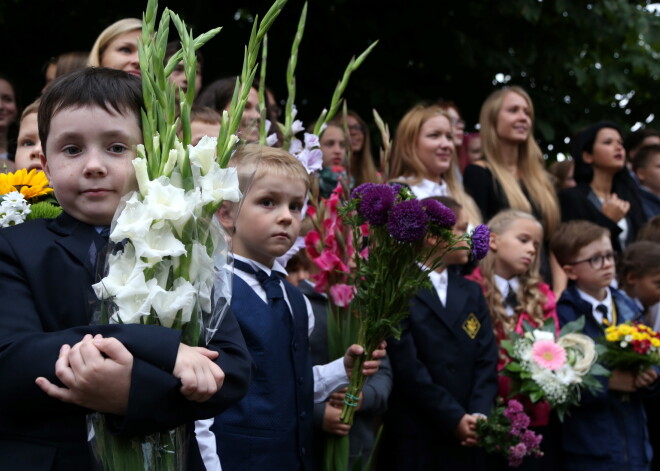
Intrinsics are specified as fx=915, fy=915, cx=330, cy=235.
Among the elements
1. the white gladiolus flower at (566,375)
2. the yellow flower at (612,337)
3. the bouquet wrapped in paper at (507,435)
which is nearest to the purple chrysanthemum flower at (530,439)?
the bouquet wrapped in paper at (507,435)

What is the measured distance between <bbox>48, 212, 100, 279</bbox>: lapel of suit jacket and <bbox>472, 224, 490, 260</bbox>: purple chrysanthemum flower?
1.75 meters

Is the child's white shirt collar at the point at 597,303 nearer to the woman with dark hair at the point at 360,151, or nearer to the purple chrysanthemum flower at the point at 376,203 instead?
the woman with dark hair at the point at 360,151

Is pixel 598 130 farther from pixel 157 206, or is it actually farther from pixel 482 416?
pixel 157 206

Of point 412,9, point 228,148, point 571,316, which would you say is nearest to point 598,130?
point 571,316

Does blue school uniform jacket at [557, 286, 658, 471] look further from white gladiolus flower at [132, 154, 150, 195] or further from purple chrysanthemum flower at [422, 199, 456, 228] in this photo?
white gladiolus flower at [132, 154, 150, 195]

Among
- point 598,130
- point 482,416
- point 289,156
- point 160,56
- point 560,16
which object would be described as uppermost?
point 560,16

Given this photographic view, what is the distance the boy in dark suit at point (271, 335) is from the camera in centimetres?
338

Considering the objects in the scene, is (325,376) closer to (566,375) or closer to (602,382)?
(566,375)

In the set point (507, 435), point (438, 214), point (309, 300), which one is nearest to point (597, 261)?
point (507, 435)

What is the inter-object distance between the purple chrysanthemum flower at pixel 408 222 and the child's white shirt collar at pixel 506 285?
7.47 ft

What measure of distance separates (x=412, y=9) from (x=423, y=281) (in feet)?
20.5

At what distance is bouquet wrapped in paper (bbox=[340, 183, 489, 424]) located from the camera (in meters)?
3.71

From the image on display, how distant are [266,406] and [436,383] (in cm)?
183

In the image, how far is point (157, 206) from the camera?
6.87 ft
